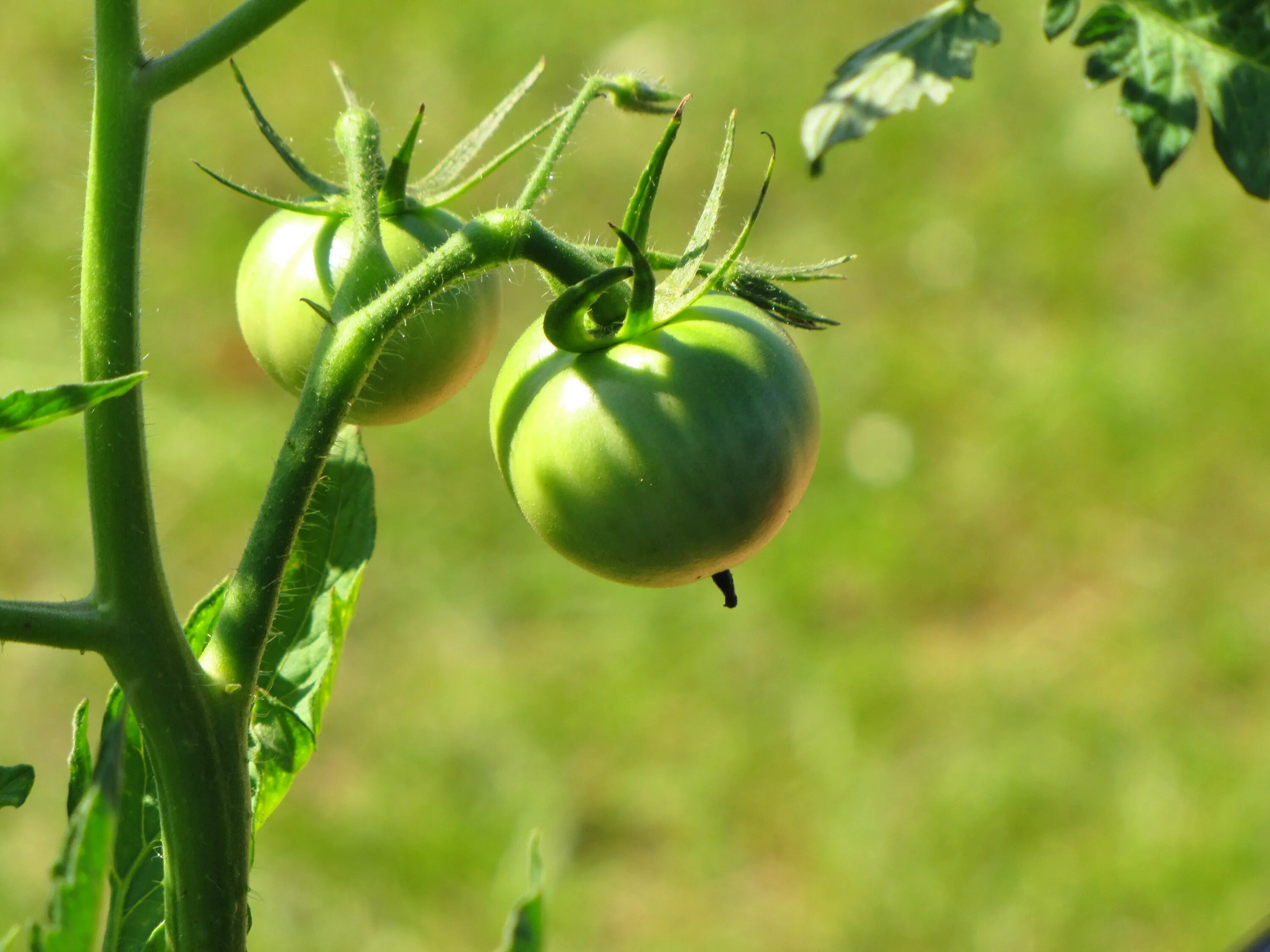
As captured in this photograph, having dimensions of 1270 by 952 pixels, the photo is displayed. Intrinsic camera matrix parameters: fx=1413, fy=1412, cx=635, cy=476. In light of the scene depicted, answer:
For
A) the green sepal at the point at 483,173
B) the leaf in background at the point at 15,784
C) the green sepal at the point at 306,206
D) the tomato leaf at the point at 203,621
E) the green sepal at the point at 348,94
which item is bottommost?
the leaf in background at the point at 15,784

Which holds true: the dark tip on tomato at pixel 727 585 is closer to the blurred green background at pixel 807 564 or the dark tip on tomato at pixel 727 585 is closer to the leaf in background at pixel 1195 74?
the leaf in background at pixel 1195 74

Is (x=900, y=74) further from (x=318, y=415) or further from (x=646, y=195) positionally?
(x=318, y=415)

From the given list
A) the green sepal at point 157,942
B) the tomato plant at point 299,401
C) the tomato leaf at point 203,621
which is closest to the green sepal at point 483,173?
the tomato plant at point 299,401

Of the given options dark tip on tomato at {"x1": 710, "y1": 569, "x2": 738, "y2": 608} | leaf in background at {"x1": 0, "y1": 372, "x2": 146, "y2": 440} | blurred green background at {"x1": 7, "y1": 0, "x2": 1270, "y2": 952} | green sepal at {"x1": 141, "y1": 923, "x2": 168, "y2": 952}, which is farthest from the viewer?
blurred green background at {"x1": 7, "y1": 0, "x2": 1270, "y2": 952}

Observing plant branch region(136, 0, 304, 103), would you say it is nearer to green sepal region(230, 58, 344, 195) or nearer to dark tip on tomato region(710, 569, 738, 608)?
green sepal region(230, 58, 344, 195)

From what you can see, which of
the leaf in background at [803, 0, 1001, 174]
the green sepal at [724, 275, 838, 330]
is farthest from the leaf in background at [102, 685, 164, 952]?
the leaf in background at [803, 0, 1001, 174]

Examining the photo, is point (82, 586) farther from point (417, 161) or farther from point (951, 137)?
point (951, 137)
